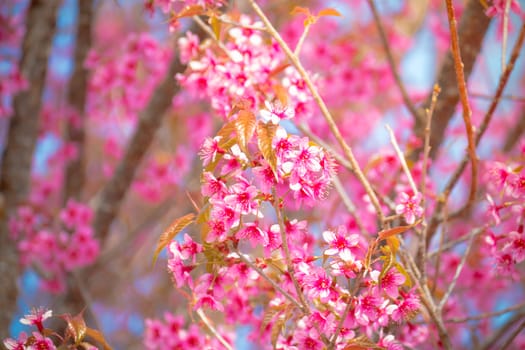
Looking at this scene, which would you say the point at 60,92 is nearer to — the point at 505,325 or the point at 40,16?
the point at 40,16

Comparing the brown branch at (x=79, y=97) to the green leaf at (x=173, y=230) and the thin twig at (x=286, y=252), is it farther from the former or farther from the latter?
the thin twig at (x=286, y=252)

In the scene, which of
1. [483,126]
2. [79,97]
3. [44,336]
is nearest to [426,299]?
[483,126]

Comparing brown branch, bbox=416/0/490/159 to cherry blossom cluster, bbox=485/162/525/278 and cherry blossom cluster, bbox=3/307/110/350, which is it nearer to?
cherry blossom cluster, bbox=485/162/525/278

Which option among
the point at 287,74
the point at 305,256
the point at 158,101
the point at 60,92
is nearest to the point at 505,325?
the point at 305,256

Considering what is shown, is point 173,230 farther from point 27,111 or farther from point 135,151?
point 27,111

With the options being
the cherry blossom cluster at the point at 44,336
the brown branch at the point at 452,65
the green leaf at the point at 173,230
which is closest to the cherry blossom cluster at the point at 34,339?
the cherry blossom cluster at the point at 44,336

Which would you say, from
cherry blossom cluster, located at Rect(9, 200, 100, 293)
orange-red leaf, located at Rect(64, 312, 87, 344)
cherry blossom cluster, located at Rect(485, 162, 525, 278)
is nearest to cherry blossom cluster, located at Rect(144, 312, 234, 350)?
orange-red leaf, located at Rect(64, 312, 87, 344)

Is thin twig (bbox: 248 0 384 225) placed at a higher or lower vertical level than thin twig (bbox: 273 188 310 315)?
higher
